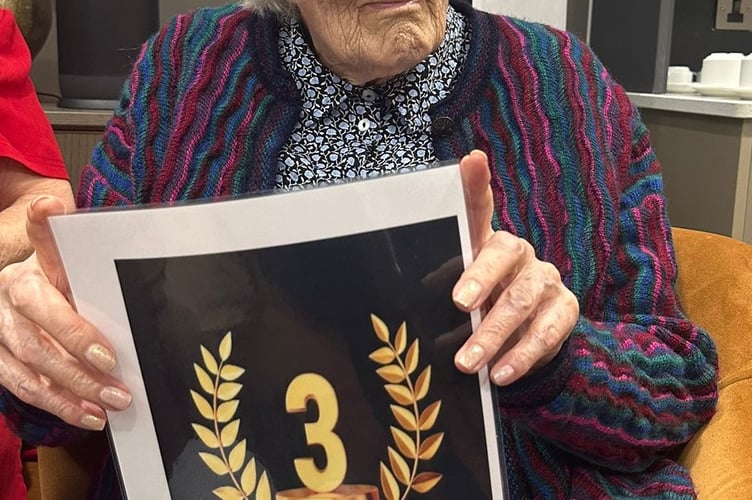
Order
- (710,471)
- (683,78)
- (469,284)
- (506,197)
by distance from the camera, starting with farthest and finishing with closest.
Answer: (683,78), (506,197), (710,471), (469,284)

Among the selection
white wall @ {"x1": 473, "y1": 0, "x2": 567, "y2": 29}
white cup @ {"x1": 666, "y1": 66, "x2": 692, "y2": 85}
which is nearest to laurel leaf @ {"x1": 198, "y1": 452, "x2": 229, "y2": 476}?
white wall @ {"x1": 473, "y1": 0, "x2": 567, "y2": 29}

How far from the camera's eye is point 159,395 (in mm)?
599

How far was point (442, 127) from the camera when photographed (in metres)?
0.95

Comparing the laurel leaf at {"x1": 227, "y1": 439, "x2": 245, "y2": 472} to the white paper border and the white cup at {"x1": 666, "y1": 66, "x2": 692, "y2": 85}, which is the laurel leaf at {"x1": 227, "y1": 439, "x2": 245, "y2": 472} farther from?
the white cup at {"x1": 666, "y1": 66, "x2": 692, "y2": 85}

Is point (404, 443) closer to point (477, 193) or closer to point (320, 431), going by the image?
point (320, 431)

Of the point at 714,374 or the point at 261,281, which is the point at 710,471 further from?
the point at 261,281

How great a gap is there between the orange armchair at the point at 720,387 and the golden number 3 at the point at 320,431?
351 millimetres

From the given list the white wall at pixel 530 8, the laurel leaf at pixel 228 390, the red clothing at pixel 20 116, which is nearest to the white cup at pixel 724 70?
the white wall at pixel 530 8

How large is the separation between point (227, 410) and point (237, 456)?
0.04 m

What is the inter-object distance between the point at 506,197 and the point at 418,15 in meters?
0.22

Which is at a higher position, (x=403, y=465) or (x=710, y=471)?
(x=403, y=465)

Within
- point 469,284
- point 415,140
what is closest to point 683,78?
point 415,140

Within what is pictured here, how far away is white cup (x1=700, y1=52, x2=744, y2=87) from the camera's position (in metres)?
2.15

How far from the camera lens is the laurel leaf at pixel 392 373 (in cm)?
58
